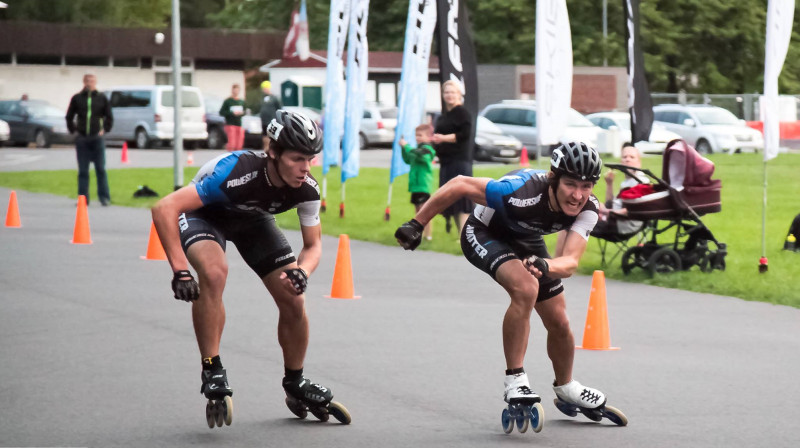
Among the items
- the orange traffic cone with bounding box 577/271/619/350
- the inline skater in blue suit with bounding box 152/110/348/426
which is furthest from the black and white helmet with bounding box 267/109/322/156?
the orange traffic cone with bounding box 577/271/619/350

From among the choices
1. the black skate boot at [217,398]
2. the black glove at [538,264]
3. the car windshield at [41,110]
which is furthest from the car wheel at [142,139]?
the black glove at [538,264]

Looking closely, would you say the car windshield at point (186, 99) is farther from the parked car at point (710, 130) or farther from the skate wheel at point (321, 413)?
the skate wheel at point (321, 413)

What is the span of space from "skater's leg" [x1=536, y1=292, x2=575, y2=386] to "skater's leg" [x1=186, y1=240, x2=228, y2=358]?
1.71 metres

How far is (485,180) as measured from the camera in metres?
7.70

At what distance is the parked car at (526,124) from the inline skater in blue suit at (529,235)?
108 feet

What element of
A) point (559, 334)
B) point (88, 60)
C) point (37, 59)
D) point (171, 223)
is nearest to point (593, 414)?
point (559, 334)

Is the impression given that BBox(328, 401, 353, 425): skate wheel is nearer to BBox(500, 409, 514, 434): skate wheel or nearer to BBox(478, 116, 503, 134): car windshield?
BBox(500, 409, 514, 434): skate wheel

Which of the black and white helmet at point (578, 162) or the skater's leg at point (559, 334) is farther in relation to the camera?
the skater's leg at point (559, 334)

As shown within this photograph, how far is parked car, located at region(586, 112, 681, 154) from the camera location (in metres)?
41.6

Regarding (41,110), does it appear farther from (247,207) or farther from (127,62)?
(247,207)

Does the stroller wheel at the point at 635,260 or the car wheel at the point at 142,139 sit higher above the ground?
the stroller wheel at the point at 635,260

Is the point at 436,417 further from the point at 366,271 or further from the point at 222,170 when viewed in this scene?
the point at 366,271

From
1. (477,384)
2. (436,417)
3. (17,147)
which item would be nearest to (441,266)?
(477,384)

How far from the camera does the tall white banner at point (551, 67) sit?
54.5 feet
